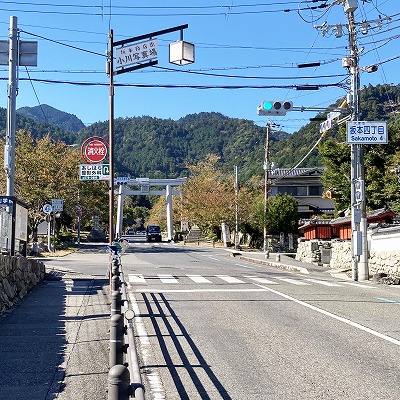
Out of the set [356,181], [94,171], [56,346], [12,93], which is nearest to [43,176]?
[12,93]

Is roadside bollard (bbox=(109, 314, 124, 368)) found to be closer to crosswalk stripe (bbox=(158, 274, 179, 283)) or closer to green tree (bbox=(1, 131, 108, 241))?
crosswalk stripe (bbox=(158, 274, 179, 283))

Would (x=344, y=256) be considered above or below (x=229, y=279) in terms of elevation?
above

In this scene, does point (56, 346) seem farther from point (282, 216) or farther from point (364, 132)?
point (282, 216)

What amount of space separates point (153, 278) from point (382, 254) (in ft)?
33.0

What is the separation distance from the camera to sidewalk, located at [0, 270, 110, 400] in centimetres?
674

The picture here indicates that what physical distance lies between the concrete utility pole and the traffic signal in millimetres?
4431

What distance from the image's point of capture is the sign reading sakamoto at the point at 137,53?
52.4 feet

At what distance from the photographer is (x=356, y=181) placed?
2292cm

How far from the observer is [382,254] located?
79.7 ft

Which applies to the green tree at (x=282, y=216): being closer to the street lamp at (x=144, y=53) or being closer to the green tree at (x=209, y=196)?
the green tree at (x=209, y=196)

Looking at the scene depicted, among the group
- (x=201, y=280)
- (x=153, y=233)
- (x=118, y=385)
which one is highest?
(x=153, y=233)

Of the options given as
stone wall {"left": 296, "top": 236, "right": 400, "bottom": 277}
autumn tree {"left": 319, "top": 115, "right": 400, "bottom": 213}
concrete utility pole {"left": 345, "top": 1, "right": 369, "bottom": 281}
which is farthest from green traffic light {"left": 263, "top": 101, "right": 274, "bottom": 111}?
autumn tree {"left": 319, "top": 115, "right": 400, "bottom": 213}

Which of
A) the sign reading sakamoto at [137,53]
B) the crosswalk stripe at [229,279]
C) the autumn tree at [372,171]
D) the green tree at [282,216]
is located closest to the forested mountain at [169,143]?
the green tree at [282,216]

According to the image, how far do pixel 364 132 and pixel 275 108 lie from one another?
12.6 ft
